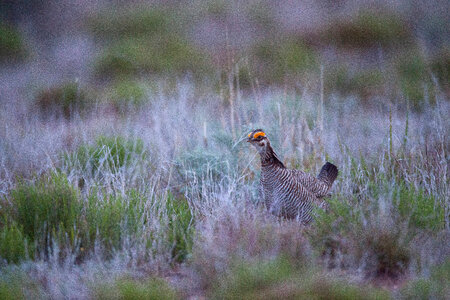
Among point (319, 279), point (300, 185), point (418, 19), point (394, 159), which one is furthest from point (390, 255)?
point (418, 19)

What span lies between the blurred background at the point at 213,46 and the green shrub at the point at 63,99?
3 centimetres

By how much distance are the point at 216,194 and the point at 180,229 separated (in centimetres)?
52

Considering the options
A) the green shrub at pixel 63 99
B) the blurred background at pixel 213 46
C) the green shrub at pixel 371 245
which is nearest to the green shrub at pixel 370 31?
the blurred background at pixel 213 46

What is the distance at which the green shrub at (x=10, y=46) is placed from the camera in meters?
14.7

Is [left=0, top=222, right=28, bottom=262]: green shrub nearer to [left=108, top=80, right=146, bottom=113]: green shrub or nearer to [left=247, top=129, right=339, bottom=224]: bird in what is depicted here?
[left=247, top=129, right=339, bottom=224]: bird

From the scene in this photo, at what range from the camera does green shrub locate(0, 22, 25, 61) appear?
48.1 feet

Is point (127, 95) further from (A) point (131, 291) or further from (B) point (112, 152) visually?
(A) point (131, 291)

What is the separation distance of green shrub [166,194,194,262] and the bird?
814mm

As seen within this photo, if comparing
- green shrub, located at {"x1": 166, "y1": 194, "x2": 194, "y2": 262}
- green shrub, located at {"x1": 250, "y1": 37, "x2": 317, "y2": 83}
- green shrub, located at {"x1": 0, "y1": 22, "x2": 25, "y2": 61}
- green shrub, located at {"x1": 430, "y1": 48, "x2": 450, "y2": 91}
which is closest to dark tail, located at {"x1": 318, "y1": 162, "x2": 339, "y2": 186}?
green shrub, located at {"x1": 166, "y1": 194, "x2": 194, "y2": 262}

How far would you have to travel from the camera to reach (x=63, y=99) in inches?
436

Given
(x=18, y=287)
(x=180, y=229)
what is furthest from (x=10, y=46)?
(x=18, y=287)

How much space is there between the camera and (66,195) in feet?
15.4

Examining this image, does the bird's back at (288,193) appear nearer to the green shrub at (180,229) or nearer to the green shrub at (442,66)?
the green shrub at (180,229)

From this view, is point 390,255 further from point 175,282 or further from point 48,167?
point 48,167
